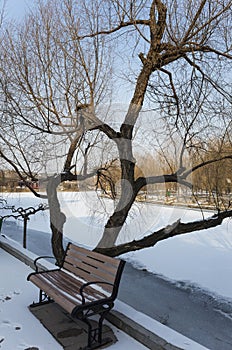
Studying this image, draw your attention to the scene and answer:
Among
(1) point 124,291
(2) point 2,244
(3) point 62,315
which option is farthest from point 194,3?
(2) point 2,244

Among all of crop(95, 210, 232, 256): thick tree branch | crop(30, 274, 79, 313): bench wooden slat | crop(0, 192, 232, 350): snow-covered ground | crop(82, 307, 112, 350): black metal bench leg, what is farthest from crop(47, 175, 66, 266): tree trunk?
crop(82, 307, 112, 350): black metal bench leg

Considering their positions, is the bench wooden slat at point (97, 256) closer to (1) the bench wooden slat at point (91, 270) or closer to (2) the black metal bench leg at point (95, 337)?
(1) the bench wooden slat at point (91, 270)

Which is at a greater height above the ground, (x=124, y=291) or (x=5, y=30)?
(x=5, y=30)

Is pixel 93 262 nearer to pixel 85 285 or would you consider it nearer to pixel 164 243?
pixel 85 285

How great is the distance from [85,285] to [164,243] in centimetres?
591

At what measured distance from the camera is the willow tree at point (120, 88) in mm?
3086

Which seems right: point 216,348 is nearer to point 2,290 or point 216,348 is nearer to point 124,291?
point 124,291

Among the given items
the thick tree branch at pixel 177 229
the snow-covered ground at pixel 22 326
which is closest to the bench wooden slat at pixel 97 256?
the snow-covered ground at pixel 22 326

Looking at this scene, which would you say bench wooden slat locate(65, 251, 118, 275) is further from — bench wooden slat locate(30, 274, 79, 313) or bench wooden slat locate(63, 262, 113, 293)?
bench wooden slat locate(30, 274, 79, 313)

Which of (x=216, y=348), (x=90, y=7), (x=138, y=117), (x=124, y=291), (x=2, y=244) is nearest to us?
(x=216, y=348)

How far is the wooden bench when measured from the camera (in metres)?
1.90

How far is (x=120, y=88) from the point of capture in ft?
12.9

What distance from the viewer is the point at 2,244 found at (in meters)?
4.61

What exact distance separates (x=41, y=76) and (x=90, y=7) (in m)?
1.03
